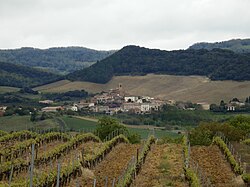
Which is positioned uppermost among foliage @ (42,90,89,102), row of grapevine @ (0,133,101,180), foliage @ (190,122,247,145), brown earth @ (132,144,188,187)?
foliage @ (42,90,89,102)

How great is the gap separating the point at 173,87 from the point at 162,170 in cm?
14567

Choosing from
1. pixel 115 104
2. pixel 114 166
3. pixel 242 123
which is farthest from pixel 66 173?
pixel 115 104

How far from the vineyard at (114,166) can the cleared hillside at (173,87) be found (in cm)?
10328

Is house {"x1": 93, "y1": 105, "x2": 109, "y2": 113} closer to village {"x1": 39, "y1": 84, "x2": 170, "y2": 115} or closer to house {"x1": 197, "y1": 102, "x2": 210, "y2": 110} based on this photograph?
village {"x1": 39, "y1": 84, "x2": 170, "y2": 115}

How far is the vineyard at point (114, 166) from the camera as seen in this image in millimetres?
21078

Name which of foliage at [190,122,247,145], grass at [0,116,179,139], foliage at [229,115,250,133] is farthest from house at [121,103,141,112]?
foliage at [190,122,247,145]

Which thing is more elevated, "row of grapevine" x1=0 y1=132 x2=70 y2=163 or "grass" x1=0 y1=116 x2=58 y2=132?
"row of grapevine" x1=0 y1=132 x2=70 y2=163

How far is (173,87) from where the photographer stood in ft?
558

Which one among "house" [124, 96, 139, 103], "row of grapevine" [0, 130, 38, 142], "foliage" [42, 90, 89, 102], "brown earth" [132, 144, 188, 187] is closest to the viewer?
"brown earth" [132, 144, 188, 187]

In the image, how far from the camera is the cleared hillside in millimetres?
143625

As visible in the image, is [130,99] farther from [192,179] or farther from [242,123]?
[192,179]

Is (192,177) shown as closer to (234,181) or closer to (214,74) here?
Answer: (234,181)

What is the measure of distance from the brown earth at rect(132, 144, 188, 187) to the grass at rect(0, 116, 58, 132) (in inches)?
1952

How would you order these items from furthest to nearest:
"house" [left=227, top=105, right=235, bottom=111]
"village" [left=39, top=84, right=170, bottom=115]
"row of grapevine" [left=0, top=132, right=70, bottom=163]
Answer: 1. "village" [left=39, top=84, right=170, bottom=115]
2. "house" [left=227, top=105, right=235, bottom=111]
3. "row of grapevine" [left=0, top=132, right=70, bottom=163]
